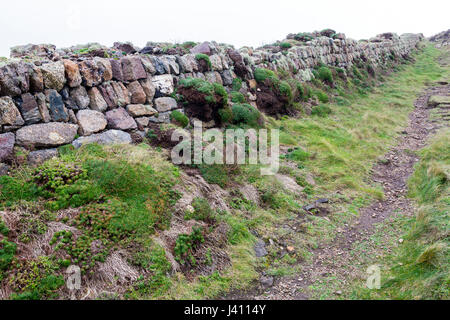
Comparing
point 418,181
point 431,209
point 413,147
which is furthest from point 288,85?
point 431,209

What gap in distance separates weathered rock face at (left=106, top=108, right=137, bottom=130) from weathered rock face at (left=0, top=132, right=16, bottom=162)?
7.69ft

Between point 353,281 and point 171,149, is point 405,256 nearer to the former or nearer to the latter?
point 353,281

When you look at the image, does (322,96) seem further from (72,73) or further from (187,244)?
(187,244)

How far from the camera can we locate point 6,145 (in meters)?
6.41

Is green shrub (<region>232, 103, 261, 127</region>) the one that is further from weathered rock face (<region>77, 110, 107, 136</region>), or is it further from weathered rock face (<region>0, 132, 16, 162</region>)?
weathered rock face (<region>0, 132, 16, 162</region>)

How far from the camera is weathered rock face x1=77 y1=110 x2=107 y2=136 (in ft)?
25.7

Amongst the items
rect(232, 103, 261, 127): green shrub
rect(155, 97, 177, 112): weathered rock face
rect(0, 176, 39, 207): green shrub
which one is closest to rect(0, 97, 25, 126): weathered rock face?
rect(0, 176, 39, 207): green shrub

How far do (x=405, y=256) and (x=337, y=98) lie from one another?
14.4 metres

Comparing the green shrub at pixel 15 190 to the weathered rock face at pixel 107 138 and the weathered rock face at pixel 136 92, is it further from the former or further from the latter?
the weathered rock face at pixel 136 92

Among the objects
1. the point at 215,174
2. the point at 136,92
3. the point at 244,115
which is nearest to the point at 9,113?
the point at 136,92

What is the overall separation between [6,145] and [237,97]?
8217 mm

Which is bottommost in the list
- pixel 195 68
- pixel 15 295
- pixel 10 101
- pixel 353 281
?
pixel 353 281

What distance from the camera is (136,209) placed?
6.12 metres

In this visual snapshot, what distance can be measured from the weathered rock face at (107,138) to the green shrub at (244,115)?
14.6ft
